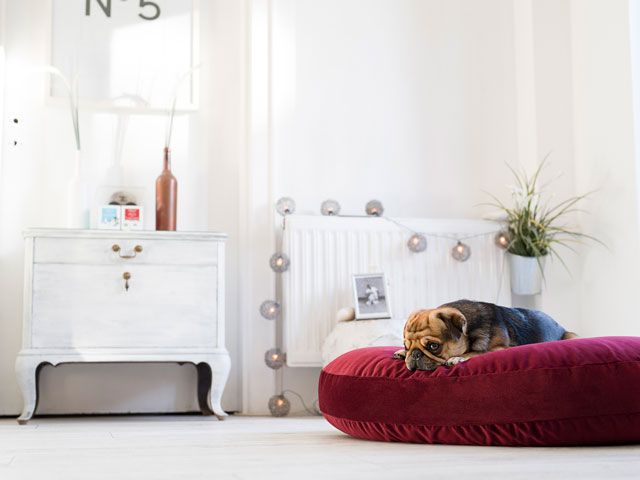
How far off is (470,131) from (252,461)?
2.86 metres

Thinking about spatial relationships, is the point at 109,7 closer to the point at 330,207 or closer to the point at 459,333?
the point at 330,207

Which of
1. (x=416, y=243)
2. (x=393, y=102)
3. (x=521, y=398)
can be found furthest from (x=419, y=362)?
(x=393, y=102)

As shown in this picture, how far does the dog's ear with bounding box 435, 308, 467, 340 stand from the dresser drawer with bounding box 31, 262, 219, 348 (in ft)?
4.74

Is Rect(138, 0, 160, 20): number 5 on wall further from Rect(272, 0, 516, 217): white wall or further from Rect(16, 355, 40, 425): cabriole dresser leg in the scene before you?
Rect(16, 355, 40, 425): cabriole dresser leg

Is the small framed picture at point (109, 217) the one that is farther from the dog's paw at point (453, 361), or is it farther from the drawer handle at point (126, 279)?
the dog's paw at point (453, 361)

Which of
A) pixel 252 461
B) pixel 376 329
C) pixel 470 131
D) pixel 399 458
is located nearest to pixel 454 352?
pixel 399 458

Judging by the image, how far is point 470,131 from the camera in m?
4.39

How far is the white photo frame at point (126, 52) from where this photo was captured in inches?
154

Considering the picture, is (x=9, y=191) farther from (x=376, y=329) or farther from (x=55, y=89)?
(x=376, y=329)

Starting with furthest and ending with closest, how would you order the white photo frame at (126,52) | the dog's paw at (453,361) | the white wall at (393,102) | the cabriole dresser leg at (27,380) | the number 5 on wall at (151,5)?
the white wall at (393,102) < the number 5 on wall at (151,5) < the white photo frame at (126,52) < the cabriole dresser leg at (27,380) < the dog's paw at (453,361)

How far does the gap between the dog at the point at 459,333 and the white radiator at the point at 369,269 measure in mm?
1307

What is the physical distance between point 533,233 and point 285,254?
3.73 feet

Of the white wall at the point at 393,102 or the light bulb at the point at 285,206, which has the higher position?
the white wall at the point at 393,102

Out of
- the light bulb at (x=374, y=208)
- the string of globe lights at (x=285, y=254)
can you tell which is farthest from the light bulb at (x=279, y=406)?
the light bulb at (x=374, y=208)
